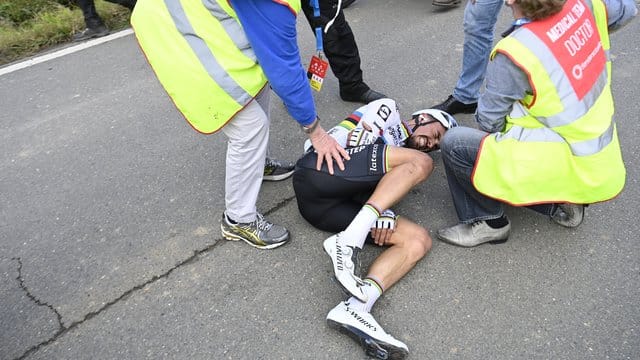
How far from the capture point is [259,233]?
8.13 ft

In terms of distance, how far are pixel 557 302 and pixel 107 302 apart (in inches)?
81.1

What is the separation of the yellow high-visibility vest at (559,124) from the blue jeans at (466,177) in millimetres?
81

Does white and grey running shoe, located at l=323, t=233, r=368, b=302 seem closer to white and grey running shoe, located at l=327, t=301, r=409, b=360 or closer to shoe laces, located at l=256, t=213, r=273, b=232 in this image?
white and grey running shoe, located at l=327, t=301, r=409, b=360

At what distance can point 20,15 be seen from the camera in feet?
17.3

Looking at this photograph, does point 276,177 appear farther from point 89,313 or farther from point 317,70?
point 89,313

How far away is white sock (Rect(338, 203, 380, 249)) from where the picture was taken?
216 centimetres

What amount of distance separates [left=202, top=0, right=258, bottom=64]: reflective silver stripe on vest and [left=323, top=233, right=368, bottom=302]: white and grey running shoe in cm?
88

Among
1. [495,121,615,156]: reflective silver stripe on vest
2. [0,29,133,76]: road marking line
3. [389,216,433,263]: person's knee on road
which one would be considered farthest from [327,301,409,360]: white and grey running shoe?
[0,29,133,76]: road marking line

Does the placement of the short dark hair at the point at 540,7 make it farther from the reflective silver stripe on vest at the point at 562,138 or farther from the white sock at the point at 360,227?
the white sock at the point at 360,227

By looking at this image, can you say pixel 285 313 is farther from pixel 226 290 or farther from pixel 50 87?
pixel 50 87

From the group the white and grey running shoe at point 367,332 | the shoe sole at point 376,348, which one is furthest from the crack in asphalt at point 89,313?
the shoe sole at point 376,348

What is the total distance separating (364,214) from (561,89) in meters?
0.95

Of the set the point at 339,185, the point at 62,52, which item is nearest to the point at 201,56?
the point at 339,185

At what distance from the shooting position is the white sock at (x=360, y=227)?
2.16 metres
